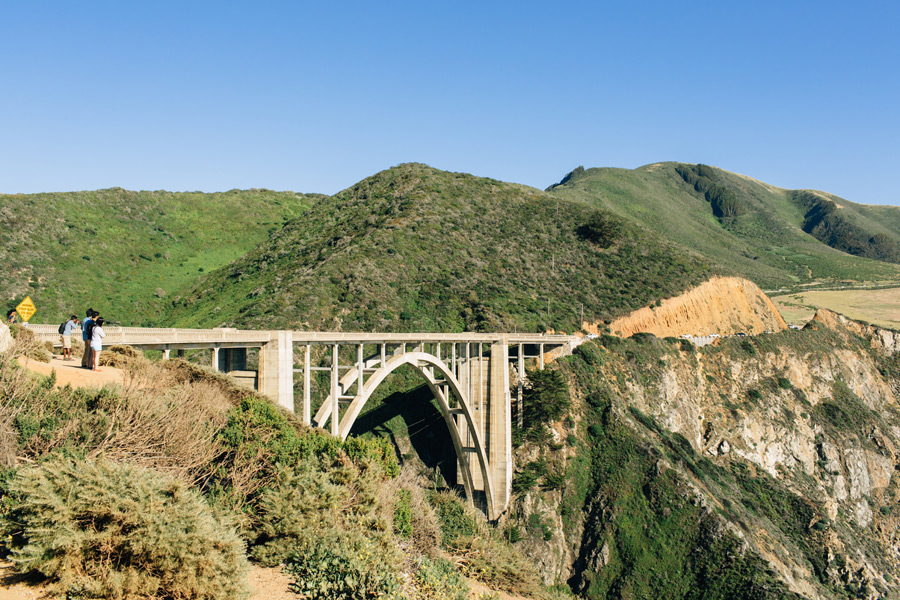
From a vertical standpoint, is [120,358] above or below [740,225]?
below

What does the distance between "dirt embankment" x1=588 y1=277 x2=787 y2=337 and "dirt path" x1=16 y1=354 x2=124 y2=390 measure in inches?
2121

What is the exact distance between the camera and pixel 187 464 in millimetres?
14609

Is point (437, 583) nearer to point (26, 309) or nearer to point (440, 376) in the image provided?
point (26, 309)

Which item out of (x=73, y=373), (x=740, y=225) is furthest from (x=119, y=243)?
(x=740, y=225)

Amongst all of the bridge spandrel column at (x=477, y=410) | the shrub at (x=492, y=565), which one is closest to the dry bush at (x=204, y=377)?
the shrub at (x=492, y=565)

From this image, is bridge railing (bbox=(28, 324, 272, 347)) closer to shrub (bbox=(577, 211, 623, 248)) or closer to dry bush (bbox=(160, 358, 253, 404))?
dry bush (bbox=(160, 358, 253, 404))

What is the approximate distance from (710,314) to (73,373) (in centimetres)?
6749

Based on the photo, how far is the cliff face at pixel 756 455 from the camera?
41906 mm

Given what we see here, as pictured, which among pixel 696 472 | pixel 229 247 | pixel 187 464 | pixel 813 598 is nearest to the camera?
pixel 187 464

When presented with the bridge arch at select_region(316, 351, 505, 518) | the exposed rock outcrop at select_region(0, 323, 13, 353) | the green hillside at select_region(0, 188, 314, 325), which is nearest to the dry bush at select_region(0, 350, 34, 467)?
the exposed rock outcrop at select_region(0, 323, 13, 353)

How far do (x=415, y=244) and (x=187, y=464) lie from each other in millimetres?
54849

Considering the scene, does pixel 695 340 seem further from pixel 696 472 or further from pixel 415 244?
pixel 415 244

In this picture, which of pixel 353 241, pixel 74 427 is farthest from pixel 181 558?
pixel 353 241

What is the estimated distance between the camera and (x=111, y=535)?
10258mm
